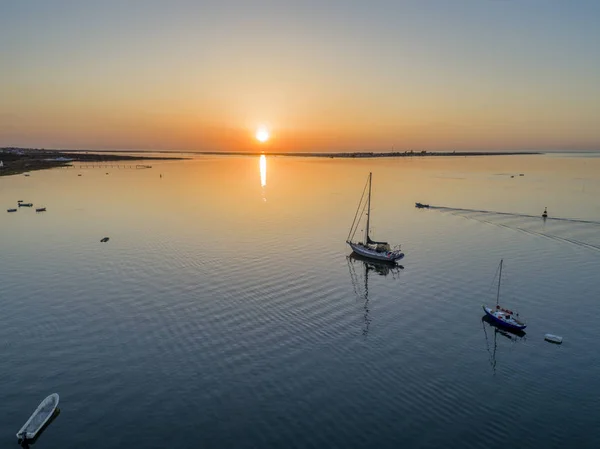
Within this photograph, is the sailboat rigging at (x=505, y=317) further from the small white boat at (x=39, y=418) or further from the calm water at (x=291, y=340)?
the small white boat at (x=39, y=418)

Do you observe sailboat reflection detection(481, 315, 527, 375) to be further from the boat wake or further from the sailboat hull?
the boat wake

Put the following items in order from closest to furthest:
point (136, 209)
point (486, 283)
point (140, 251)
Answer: point (486, 283) < point (140, 251) < point (136, 209)

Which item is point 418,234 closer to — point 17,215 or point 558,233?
point 558,233

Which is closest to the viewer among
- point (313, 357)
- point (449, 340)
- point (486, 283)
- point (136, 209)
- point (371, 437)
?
point (371, 437)

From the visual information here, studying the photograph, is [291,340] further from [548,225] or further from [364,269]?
[548,225]

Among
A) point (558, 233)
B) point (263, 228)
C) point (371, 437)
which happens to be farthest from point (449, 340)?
point (558, 233)

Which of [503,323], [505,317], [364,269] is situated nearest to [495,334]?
[503,323]
